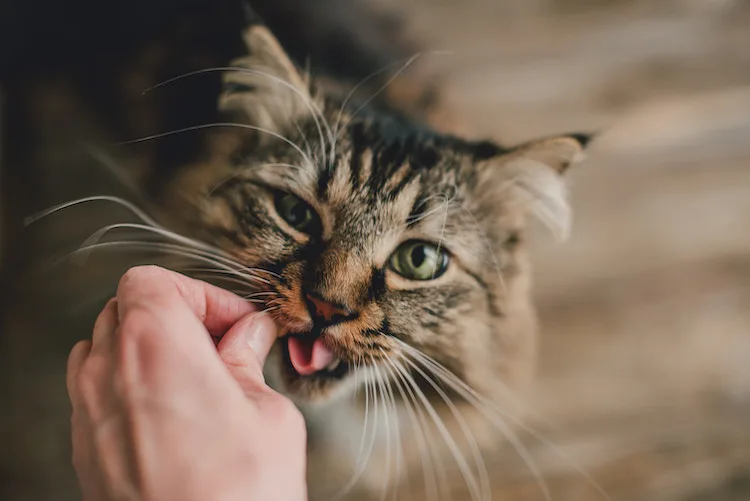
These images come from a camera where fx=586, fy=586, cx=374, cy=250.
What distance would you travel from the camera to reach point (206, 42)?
84 cm

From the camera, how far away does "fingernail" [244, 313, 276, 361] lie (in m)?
0.69

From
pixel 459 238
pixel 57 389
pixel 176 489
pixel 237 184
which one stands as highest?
pixel 237 184

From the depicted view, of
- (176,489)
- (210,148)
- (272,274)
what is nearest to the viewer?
(176,489)

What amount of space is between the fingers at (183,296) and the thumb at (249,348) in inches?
0.9

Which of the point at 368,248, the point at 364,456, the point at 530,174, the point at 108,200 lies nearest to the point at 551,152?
the point at 530,174

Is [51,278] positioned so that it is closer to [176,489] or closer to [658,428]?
[176,489]

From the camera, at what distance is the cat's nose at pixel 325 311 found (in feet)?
2.28

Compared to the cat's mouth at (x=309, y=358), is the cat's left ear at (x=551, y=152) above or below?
above

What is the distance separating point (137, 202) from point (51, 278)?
167 mm

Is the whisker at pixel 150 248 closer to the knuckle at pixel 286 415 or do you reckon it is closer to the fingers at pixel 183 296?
the fingers at pixel 183 296

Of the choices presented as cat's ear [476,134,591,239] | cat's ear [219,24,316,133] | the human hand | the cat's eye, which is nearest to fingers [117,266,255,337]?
the human hand

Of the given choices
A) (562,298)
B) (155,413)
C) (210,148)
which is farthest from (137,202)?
(562,298)

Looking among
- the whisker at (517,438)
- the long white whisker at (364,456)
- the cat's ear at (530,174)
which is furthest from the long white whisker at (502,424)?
the cat's ear at (530,174)

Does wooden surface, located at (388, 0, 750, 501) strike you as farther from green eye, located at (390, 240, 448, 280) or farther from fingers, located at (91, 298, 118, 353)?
fingers, located at (91, 298, 118, 353)
